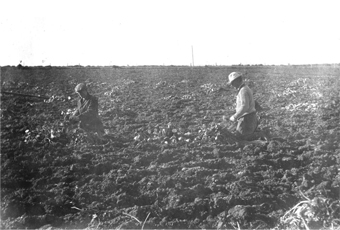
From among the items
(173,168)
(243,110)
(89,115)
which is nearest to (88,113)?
(89,115)

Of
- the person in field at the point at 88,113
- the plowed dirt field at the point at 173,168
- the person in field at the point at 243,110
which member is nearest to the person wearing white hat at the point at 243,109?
the person in field at the point at 243,110

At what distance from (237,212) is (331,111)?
5.67 m

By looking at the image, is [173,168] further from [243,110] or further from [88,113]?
[88,113]

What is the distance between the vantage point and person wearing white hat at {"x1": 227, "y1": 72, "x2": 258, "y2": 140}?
8.18m

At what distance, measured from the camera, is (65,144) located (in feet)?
29.2

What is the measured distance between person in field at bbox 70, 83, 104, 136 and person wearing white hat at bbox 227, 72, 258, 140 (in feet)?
8.44

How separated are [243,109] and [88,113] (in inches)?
112

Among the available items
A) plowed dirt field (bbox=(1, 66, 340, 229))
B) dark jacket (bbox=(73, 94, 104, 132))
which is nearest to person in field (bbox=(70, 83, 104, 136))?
dark jacket (bbox=(73, 94, 104, 132))

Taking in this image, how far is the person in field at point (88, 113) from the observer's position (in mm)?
9141

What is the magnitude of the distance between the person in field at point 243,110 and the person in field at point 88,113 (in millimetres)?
2573

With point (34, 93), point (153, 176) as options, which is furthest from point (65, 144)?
point (34, 93)

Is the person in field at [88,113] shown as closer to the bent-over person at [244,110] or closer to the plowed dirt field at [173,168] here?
the plowed dirt field at [173,168]

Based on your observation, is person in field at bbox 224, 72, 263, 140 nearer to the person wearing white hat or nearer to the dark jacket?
the person wearing white hat

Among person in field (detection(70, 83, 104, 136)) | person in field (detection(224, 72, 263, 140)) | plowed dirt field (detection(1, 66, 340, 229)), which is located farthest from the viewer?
person in field (detection(70, 83, 104, 136))
